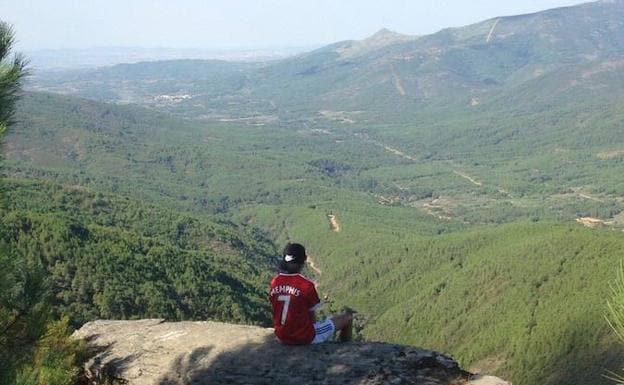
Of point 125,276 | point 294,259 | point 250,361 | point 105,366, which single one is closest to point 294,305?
point 294,259

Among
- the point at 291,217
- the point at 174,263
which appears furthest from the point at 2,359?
the point at 291,217

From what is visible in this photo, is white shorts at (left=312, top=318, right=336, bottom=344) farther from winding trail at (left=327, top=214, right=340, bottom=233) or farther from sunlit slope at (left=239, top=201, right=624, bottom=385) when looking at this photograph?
winding trail at (left=327, top=214, right=340, bottom=233)

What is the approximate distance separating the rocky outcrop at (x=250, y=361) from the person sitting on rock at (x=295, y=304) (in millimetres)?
299

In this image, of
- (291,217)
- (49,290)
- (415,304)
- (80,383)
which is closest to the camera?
(49,290)

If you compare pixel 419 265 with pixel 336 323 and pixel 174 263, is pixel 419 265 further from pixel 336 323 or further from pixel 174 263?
pixel 336 323

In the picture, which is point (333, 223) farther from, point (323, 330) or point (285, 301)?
point (285, 301)

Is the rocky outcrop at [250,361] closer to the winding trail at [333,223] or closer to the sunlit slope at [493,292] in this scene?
the sunlit slope at [493,292]

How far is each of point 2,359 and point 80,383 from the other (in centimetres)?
610

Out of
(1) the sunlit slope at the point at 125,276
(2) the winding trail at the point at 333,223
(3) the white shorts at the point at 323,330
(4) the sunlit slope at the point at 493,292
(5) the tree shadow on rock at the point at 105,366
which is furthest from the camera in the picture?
(2) the winding trail at the point at 333,223

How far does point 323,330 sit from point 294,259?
214cm

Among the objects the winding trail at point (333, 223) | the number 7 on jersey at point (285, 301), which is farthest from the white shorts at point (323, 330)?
the winding trail at point (333, 223)

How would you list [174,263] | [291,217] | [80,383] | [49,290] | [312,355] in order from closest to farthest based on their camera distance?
[49,290] < [312,355] < [80,383] < [174,263] < [291,217]

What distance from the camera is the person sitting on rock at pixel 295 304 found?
13.0 m

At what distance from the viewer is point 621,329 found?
8078 millimetres
